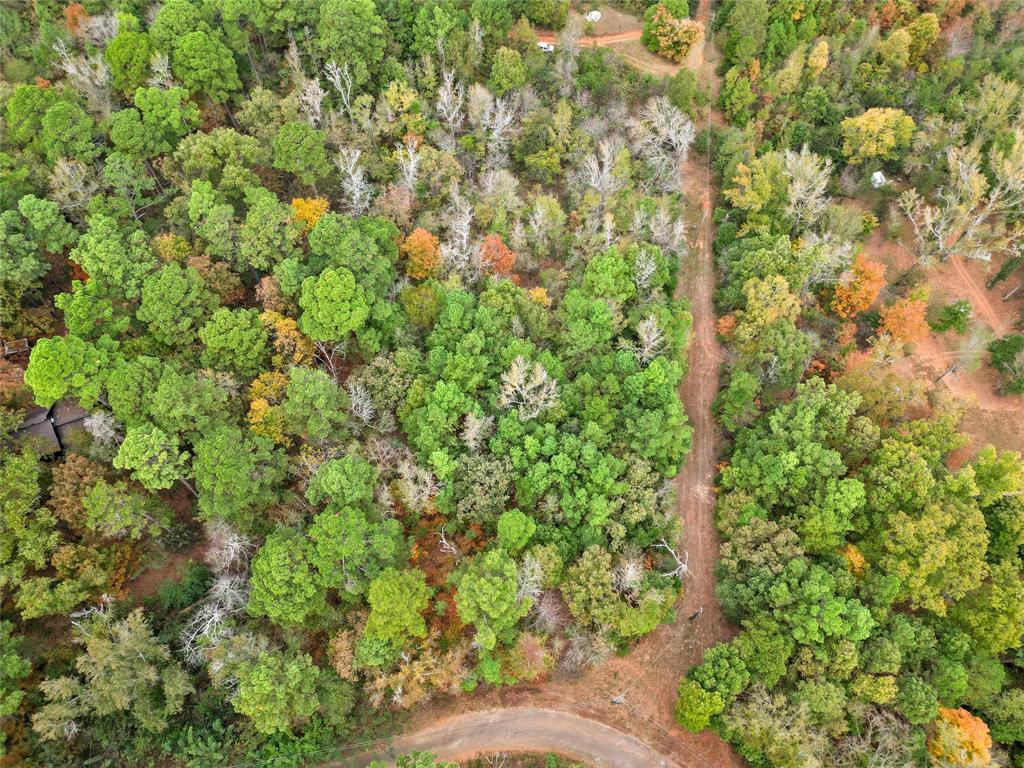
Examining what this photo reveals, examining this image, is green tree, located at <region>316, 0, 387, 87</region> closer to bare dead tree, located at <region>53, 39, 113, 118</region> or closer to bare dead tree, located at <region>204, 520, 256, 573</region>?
bare dead tree, located at <region>53, 39, 113, 118</region>

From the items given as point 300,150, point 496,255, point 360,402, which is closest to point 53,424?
point 360,402

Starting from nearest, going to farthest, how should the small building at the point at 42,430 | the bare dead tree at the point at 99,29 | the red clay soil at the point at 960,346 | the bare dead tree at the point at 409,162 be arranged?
1. the small building at the point at 42,430
2. the bare dead tree at the point at 409,162
3. the bare dead tree at the point at 99,29
4. the red clay soil at the point at 960,346

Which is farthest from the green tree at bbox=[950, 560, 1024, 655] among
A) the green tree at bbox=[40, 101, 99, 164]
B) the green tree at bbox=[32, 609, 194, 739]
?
the green tree at bbox=[40, 101, 99, 164]

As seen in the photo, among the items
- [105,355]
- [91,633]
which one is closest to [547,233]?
[105,355]

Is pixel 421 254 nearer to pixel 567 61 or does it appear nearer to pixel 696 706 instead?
pixel 567 61

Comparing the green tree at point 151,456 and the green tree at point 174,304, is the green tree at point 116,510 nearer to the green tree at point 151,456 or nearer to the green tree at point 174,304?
the green tree at point 151,456

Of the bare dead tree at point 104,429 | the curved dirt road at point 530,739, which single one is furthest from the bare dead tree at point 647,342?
the bare dead tree at point 104,429

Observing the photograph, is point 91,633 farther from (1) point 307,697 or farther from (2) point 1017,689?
(2) point 1017,689
